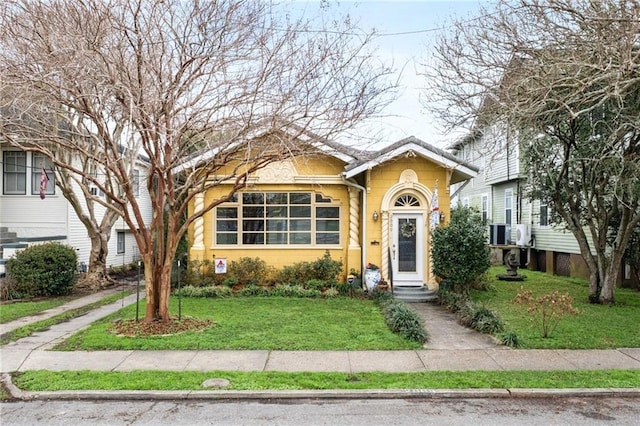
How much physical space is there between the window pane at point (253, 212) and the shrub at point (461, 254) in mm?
5402

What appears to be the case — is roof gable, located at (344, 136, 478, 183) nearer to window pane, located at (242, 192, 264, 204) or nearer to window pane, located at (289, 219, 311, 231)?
window pane, located at (289, 219, 311, 231)

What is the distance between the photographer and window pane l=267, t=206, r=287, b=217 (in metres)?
14.3

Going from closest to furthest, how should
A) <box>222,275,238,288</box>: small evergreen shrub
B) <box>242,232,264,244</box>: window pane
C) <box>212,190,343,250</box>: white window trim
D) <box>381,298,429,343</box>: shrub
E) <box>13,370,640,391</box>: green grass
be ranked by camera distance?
<box>13,370,640,391</box>: green grass, <box>381,298,429,343</box>: shrub, <box>222,275,238,288</box>: small evergreen shrub, <box>212,190,343,250</box>: white window trim, <box>242,232,264,244</box>: window pane

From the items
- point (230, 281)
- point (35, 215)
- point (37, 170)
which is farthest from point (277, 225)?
point (37, 170)

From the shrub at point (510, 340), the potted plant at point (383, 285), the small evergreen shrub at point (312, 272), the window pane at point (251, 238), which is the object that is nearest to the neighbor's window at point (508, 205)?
the potted plant at point (383, 285)

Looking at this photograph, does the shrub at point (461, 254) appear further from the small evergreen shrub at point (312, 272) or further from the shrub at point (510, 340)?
the shrub at point (510, 340)

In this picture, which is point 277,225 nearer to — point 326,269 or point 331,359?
point 326,269

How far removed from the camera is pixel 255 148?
9438 mm

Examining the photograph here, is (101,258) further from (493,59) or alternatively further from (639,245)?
(639,245)

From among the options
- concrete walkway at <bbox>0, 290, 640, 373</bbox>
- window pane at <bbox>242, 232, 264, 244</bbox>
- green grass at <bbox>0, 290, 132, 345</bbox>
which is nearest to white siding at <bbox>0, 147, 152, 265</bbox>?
window pane at <bbox>242, 232, 264, 244</bbox>

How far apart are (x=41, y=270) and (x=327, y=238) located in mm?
8094

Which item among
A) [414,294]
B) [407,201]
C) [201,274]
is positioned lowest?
[414,294]

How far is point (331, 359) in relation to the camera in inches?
277

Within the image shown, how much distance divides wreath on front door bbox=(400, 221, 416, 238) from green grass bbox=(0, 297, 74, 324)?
31.4ft
